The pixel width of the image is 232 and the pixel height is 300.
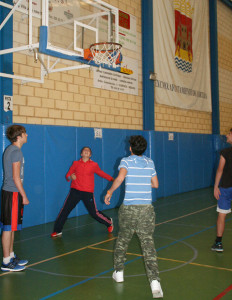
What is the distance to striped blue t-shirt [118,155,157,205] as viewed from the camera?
141 inches

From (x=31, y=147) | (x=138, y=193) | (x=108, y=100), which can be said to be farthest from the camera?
(x=108, y=100)

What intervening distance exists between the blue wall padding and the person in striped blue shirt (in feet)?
11.6

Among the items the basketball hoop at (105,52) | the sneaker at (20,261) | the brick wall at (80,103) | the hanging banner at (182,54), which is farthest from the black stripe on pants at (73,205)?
the hanging banner at (182,54)

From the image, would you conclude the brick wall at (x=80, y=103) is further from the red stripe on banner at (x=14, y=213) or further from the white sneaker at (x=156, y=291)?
the white sneaker at (x=156, y=291)

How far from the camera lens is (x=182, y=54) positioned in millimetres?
12594

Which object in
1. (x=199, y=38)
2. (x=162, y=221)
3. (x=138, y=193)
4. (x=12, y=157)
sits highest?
(x=199, y=38)

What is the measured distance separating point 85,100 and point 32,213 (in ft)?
10.8

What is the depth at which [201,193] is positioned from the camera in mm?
11836

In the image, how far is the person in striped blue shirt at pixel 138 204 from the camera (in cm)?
351

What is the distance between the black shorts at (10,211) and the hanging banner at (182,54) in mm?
7818

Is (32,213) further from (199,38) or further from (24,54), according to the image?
(199,38)

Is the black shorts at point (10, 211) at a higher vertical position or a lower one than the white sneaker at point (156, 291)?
higher

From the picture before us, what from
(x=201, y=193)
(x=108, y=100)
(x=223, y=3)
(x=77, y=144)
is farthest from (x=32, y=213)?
(x=223, y=3)

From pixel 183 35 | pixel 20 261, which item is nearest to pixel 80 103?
pixel 20 261
